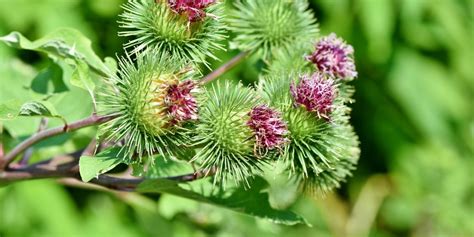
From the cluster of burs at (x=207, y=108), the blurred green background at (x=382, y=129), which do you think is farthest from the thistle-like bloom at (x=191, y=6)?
the blurred green background at (x=382, y=129)

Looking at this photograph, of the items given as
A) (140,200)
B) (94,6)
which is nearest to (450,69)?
(94,6)

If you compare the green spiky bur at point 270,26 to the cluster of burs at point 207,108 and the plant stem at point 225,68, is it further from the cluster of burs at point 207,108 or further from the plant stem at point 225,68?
the cluster of burs at point 207,108

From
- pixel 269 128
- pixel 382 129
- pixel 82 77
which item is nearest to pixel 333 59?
pixel 269 128

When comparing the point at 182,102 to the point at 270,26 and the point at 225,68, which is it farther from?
the point at 270,26

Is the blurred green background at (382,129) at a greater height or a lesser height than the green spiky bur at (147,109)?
greater

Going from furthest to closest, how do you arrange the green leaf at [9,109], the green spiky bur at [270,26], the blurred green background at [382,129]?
1. the blurred green background at [382,129]
2. the green spiky bur at [270,26]
3. the green leaf at [9,109]

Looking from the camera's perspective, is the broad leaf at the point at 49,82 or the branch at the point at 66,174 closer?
the branch at the point at 66,174

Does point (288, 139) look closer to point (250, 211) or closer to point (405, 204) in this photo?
point (250, 211)
